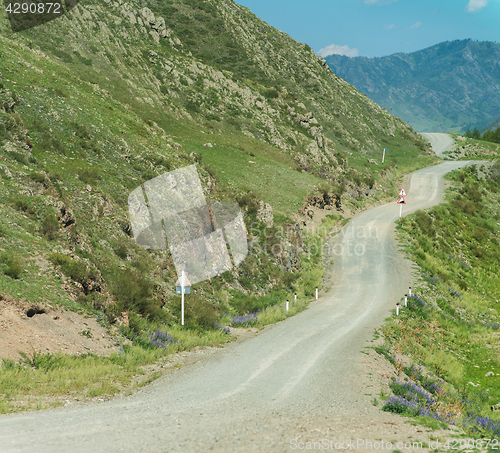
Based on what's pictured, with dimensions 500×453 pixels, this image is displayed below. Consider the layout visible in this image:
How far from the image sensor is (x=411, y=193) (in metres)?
48.7

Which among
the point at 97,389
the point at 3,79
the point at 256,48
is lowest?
the point at 97,389

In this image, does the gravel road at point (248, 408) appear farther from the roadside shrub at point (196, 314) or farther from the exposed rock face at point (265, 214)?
the exposed rock face at point (265, 214)

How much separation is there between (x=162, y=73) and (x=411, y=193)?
3906 centimetres

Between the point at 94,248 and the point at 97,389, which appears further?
the point at 94,248

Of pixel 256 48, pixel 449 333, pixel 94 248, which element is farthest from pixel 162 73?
pixel 449 333

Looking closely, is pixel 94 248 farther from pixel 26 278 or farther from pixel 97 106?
pixel 97 106

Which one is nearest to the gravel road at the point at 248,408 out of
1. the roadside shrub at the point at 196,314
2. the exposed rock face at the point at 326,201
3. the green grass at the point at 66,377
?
the green grass at the point at 66,377

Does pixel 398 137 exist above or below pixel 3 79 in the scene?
above

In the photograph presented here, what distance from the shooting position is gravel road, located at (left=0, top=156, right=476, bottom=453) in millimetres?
6586

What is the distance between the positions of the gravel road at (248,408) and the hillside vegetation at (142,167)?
1316mm

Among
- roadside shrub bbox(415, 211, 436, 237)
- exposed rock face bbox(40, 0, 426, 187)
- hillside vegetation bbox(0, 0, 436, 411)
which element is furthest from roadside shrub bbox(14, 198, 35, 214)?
roadside shrub bbox(415, 211, 436, 237)

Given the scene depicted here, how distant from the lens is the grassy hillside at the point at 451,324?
11.2 meters

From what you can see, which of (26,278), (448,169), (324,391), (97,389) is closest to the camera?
(97,389)

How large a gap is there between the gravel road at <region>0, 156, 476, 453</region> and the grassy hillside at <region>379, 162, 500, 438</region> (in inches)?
65.6
